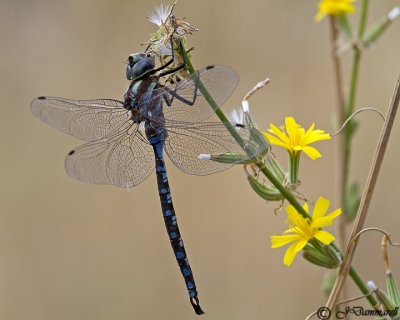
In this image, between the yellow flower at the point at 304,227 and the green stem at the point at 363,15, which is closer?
the yellow flower at the point at 304,227

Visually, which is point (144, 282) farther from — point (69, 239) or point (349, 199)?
point (349, 199)

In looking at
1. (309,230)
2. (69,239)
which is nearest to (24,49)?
(69,239)

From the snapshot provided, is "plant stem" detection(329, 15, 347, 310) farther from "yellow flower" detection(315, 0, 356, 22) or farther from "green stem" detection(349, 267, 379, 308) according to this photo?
"green stem" detection(349, 267, 379, 308)

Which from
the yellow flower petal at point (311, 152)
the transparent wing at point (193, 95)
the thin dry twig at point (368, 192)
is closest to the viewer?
the thin dry twig at point (368, 192)

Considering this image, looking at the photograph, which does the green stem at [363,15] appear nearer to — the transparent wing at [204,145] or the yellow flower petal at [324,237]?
the transparent wing at [204,145]

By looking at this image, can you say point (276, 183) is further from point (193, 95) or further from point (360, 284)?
point (193, 95)

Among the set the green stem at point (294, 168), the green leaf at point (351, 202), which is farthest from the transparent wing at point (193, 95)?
the green leaf at point (351, 202)

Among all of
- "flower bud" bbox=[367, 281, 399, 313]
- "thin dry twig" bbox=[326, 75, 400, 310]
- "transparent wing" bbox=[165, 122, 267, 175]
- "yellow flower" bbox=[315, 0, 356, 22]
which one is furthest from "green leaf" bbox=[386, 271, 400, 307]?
"yellow flower" bbox=[315, 0, 356, 22]

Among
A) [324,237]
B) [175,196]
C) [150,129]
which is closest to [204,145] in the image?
[150,129]
